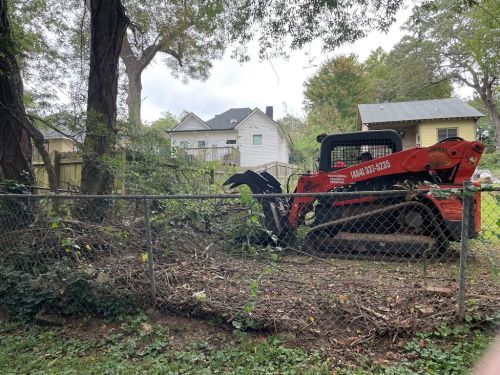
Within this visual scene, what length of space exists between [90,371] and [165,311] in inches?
31.2

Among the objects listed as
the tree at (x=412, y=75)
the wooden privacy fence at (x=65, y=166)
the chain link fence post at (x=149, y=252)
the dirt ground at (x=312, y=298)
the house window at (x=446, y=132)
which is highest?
the tree at (x=412, y=75)

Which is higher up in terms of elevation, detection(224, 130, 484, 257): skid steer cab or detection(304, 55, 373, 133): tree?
detection(304, 55, 373, 133): tree

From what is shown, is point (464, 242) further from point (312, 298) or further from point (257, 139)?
point (257, 139)

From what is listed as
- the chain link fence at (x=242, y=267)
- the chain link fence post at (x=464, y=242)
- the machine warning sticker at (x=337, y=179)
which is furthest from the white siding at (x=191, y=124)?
the chain link fence post at (x=464, y=242)

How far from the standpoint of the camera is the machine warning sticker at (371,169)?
517 cm

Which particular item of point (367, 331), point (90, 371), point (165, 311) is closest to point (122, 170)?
point (165, 311)

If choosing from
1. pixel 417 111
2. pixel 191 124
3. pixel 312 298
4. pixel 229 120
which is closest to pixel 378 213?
pixel 312 298

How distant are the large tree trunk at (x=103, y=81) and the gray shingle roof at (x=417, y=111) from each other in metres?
17.6

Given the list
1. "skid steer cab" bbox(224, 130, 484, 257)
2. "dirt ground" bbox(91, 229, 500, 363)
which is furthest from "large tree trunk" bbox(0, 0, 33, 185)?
"skid steer cab" bbox(224, 130, 484, 257)

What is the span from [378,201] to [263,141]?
23523 mm

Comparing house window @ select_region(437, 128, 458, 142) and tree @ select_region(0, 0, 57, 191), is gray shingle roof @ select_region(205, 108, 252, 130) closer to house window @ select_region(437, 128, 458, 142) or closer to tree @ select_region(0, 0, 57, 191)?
house window @ select_region(437, 128, 458, 142)

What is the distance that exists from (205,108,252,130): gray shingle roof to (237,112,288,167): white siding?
1156 mm

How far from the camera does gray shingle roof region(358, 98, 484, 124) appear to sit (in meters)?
20.7

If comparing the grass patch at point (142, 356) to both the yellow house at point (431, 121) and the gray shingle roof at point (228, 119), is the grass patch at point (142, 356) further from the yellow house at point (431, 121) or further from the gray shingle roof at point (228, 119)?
the gray shingle roof at point (228, 119)
